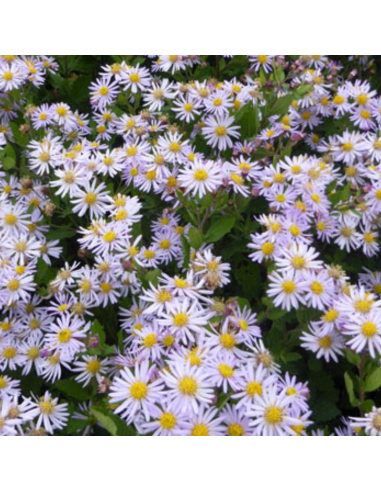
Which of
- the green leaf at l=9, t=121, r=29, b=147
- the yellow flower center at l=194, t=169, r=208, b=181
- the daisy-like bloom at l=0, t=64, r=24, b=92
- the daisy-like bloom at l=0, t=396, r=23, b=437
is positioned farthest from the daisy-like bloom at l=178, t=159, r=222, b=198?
the daisy-like bloom at l=0, t=64, r=24, b=92

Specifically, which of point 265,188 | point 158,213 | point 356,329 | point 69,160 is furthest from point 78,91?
point 356,329

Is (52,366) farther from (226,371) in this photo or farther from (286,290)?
(286,290)

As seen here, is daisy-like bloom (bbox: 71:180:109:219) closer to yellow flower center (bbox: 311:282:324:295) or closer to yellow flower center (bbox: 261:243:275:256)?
yellow flower center (bbox: 261:243:275:256)

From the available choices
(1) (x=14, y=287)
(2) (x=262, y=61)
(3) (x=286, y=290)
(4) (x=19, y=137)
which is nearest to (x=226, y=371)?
(3) (x=286, y=290)

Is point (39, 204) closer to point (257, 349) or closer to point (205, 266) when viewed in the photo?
point (205, 266)

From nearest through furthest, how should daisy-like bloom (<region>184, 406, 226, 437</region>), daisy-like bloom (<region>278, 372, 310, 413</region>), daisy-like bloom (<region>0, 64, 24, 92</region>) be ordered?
daisy-like bloom (<region>184, 406, 226, 437</region>), daisy-like bloom (<region>278, 372, 310, 413</region>), daisy-like bloom (<region>0, 64, 24, 92</region>)

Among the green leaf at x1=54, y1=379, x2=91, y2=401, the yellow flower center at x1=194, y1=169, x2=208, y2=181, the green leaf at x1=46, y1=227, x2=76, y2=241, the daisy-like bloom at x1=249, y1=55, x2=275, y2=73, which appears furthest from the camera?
the daisy-like bloom at x1=249, y1=55, x2=275, y2=73
